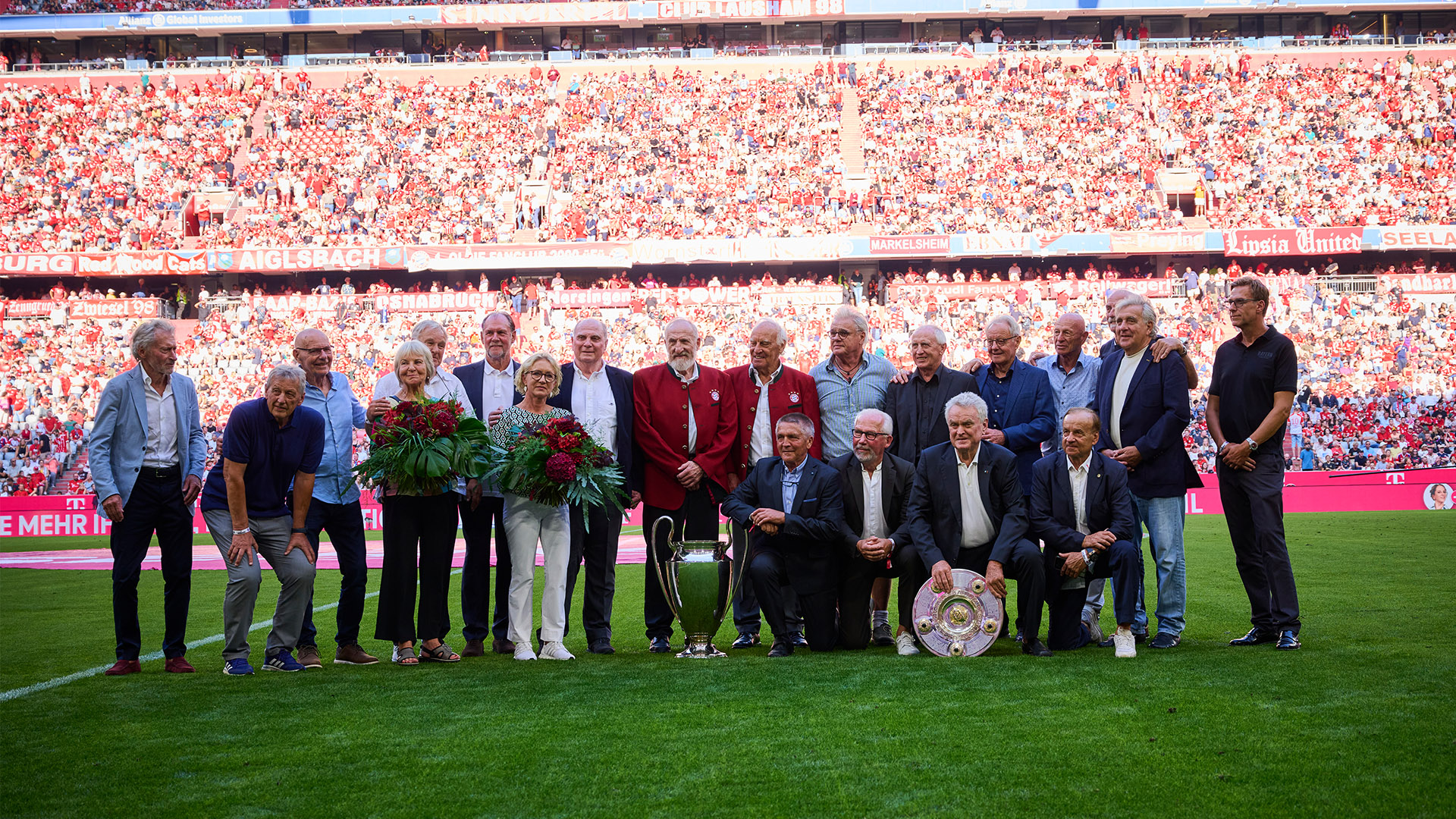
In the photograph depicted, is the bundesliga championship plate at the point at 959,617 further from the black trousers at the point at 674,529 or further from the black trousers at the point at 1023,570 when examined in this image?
the black trousers at the point at 674,529

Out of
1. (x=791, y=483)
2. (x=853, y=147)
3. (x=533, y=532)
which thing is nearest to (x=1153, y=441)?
(x=791, y=483)

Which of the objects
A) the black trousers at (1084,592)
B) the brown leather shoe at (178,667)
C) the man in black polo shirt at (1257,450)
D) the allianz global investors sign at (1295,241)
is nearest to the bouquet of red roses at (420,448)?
the brown leather shoe at (178,667)

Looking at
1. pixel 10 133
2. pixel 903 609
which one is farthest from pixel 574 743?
pixel 10 133

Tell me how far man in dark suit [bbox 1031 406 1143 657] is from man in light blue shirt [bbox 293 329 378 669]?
4.12 m

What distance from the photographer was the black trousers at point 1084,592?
261 inches

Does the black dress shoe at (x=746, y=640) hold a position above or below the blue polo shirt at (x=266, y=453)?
below

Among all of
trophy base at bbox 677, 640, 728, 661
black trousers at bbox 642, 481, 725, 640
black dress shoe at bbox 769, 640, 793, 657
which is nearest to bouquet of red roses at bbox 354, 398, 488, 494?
black trousers at bbox 642, 481, 725, 640

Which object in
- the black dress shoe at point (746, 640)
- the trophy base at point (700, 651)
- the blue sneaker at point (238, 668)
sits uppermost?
the blue sneaker at point (238, 668)

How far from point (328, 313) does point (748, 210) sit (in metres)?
12.6

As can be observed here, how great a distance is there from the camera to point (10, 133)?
38.0 meters

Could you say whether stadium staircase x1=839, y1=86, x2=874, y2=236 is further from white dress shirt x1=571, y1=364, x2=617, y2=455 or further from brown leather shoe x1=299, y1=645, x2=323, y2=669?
brown leather shoe x1=299, y1=645, x2=323, y2=669

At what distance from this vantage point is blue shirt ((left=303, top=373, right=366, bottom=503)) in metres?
7.09

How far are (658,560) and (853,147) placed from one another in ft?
106

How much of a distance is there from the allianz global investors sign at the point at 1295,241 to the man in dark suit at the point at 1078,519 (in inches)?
1138
